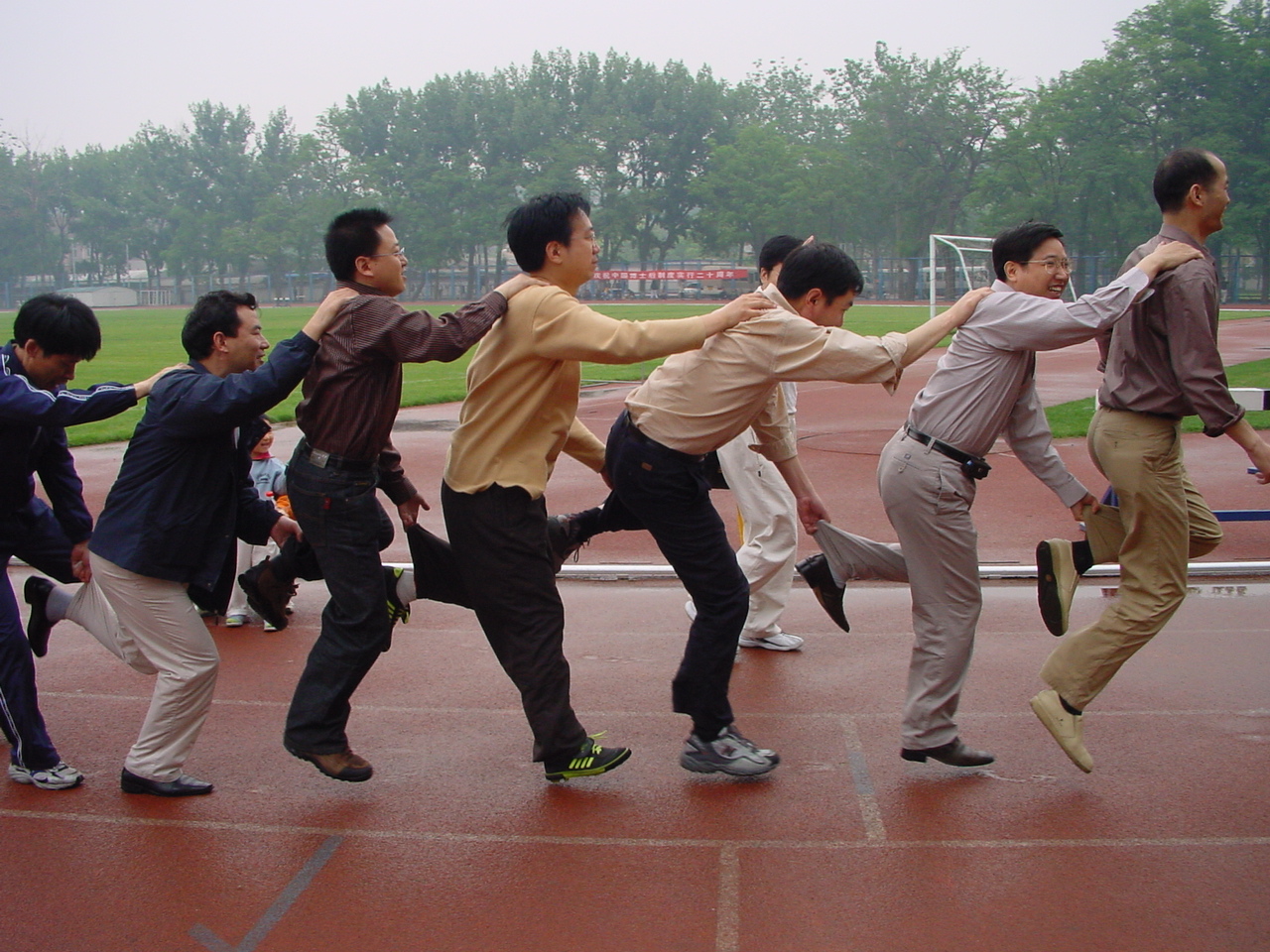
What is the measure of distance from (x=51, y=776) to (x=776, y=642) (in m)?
3.18

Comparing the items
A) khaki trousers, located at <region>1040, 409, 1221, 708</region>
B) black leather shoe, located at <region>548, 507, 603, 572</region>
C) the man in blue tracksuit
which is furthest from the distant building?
khaki trousers, located at <region>1040, 409, 1221, 708</region>

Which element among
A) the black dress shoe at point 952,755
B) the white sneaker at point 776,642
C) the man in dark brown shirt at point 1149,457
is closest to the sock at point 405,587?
the black dress shoe at point 952,755

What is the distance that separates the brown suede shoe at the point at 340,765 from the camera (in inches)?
159

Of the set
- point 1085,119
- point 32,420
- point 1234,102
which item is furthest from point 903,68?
point 32,420

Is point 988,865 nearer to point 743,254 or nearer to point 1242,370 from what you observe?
point 1242,370

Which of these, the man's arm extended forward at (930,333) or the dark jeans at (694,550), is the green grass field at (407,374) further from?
the man's arm extended forward at (930,333)

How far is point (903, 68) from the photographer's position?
222ft

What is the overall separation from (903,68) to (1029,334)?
69.1 metres

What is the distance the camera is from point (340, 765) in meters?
4.05

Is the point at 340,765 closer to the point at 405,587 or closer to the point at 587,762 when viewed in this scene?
the point at 405,587

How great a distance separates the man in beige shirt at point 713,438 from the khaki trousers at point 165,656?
4.97 feet

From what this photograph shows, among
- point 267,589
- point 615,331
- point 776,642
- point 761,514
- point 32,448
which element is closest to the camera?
point 615,331


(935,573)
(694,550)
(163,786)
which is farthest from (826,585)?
(163,786)

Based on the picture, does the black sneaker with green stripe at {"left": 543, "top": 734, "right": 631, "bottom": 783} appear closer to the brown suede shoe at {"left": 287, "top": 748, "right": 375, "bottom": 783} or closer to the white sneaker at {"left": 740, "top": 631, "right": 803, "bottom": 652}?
the brown suede shoe at {"left": 287, "top": 748, "right": 375, "bottom": 783}
